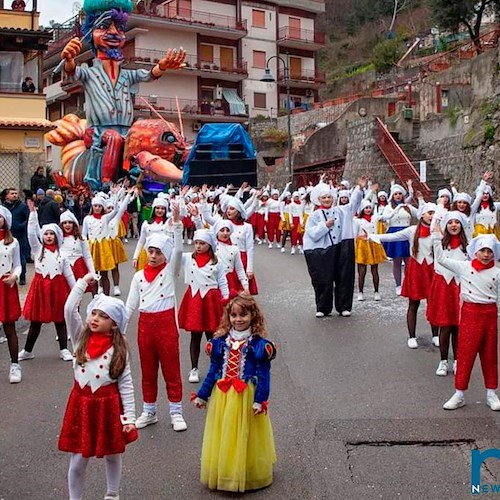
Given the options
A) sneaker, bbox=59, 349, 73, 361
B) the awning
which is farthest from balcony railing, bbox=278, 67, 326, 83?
sneaker, bbox=59, 349, 73, 361

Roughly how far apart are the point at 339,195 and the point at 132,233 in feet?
51.9

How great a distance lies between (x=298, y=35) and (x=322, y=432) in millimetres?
51650

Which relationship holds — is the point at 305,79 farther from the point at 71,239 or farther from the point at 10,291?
the point at 10,291

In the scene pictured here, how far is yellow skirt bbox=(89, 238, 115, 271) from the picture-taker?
39.0ft

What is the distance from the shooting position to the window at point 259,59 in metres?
52.4

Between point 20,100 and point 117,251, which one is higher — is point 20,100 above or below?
above

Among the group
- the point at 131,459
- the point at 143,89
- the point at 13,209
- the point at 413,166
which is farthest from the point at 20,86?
the point at 143,89

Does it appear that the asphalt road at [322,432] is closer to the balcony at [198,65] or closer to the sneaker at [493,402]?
the sneaker at [493,402]

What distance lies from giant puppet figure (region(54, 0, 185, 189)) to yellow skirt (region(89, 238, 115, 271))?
56.4ft

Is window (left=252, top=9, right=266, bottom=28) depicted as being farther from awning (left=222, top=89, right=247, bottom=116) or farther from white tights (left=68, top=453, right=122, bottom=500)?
white tights (left=68, top=453, right=122, bottom=500)

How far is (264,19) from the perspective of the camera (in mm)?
52469

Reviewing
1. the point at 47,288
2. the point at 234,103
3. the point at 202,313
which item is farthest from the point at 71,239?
the point at 234,103

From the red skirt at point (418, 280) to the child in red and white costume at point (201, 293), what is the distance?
2.41m

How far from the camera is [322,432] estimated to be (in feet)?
18.6
